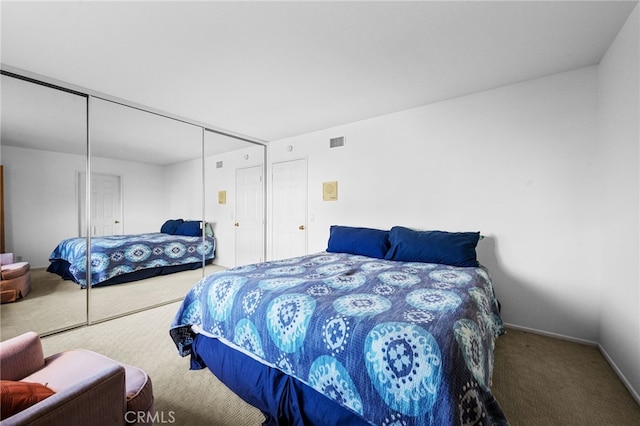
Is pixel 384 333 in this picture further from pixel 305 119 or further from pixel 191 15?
pixel 305 119

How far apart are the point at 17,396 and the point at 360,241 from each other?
8.99ft

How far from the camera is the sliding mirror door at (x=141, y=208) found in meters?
2.86

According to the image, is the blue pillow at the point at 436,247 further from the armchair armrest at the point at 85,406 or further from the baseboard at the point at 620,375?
the armchair armrest at the point at 85,406

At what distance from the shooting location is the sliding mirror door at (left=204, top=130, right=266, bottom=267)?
4090 millimetres

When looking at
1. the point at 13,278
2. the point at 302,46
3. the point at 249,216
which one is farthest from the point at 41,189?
the point at 302,46

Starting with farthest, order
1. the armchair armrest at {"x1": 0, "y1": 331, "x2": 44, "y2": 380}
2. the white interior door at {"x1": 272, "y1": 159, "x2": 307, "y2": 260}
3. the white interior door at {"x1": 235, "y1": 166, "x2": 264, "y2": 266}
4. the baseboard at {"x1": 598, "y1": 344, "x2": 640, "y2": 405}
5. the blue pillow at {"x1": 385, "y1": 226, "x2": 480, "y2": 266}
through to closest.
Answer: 1. the white interior door at {"x1": 235, "y1": 166, "x2": 264, "y2": 266}
2. the white interior door at {"x1": 272, "y1": 159, "x2": 307, "y2": 260}
3. the blue pillow at {"x1": 385, "y1": 226, "x2": 480, "y2": 266}
4. the baseboard at {"x1": 598, "y1": 344, "x2": 640, "y2": 405}
5. the armchair armrest at {"x1": 0, "y1": 331, "x2": 44, "y2": 380}

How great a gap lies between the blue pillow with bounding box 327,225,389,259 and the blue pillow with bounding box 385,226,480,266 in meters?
0.12

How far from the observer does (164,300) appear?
3441mm

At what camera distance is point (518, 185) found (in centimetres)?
266

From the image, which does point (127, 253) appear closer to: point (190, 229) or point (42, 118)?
point (190, 229)

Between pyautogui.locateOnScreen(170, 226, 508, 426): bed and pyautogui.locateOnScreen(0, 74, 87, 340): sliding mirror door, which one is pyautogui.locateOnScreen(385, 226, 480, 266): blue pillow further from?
pyautogui.locateOnScreen(0, 74, 87, 340): sliding mirror door

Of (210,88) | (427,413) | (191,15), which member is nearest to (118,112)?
(210,88)

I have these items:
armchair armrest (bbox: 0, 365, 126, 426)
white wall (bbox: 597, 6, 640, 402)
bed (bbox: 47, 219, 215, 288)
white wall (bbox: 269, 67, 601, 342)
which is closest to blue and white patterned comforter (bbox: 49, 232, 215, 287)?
bed (bbox: 47, 219, 215, 288)

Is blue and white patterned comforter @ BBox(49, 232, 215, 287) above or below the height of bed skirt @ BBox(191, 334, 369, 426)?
above
